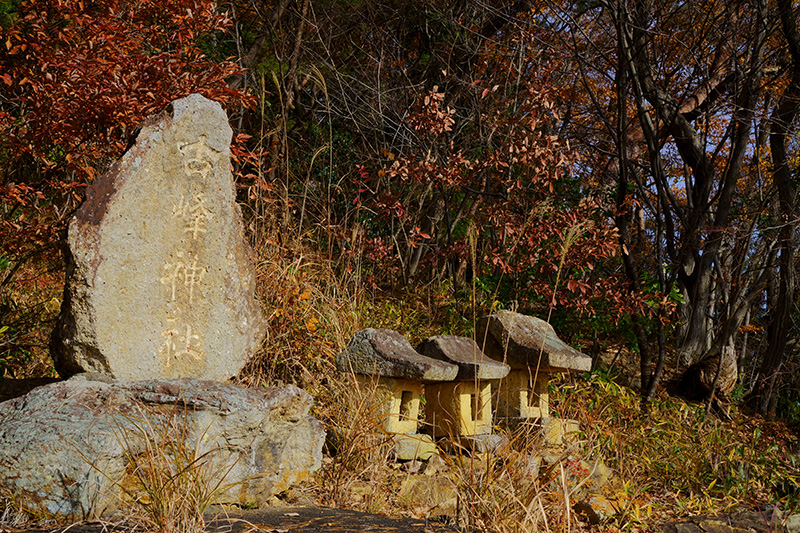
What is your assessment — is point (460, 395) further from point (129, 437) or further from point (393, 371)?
point (129, 437)

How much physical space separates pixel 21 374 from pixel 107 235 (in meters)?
2.17

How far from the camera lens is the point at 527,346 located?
4402 millimetres

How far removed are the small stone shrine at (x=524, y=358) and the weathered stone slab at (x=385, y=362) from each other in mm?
648

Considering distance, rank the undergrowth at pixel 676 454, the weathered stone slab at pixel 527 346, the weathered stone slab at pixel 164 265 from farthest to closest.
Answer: the undergrowth at pixel 676 454, the weathered stone slab at pixel 527 346, the weathered stone slab at pixel 164 265

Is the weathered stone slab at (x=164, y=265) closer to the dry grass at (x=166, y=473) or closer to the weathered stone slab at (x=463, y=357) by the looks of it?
the dry grass at (x=166, y=473)

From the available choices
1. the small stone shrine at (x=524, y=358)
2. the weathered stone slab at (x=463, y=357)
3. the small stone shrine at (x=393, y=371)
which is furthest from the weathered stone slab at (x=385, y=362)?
the small stone shrine at (x=524, y=358)

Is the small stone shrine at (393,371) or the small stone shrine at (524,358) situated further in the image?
the small stone shrine at (524,358)

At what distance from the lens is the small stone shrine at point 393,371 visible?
3.75m

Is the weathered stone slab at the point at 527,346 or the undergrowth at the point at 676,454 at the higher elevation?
the weathered stone slab at the point at 527,346

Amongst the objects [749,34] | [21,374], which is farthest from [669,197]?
[21,374]

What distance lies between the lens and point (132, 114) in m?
4.04

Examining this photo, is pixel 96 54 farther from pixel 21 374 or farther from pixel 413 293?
pixel 413 293

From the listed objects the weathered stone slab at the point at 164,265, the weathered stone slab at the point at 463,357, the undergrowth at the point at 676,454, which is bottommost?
the undergrowth at the point at 676,454

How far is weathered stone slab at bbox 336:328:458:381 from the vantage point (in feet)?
12.3
